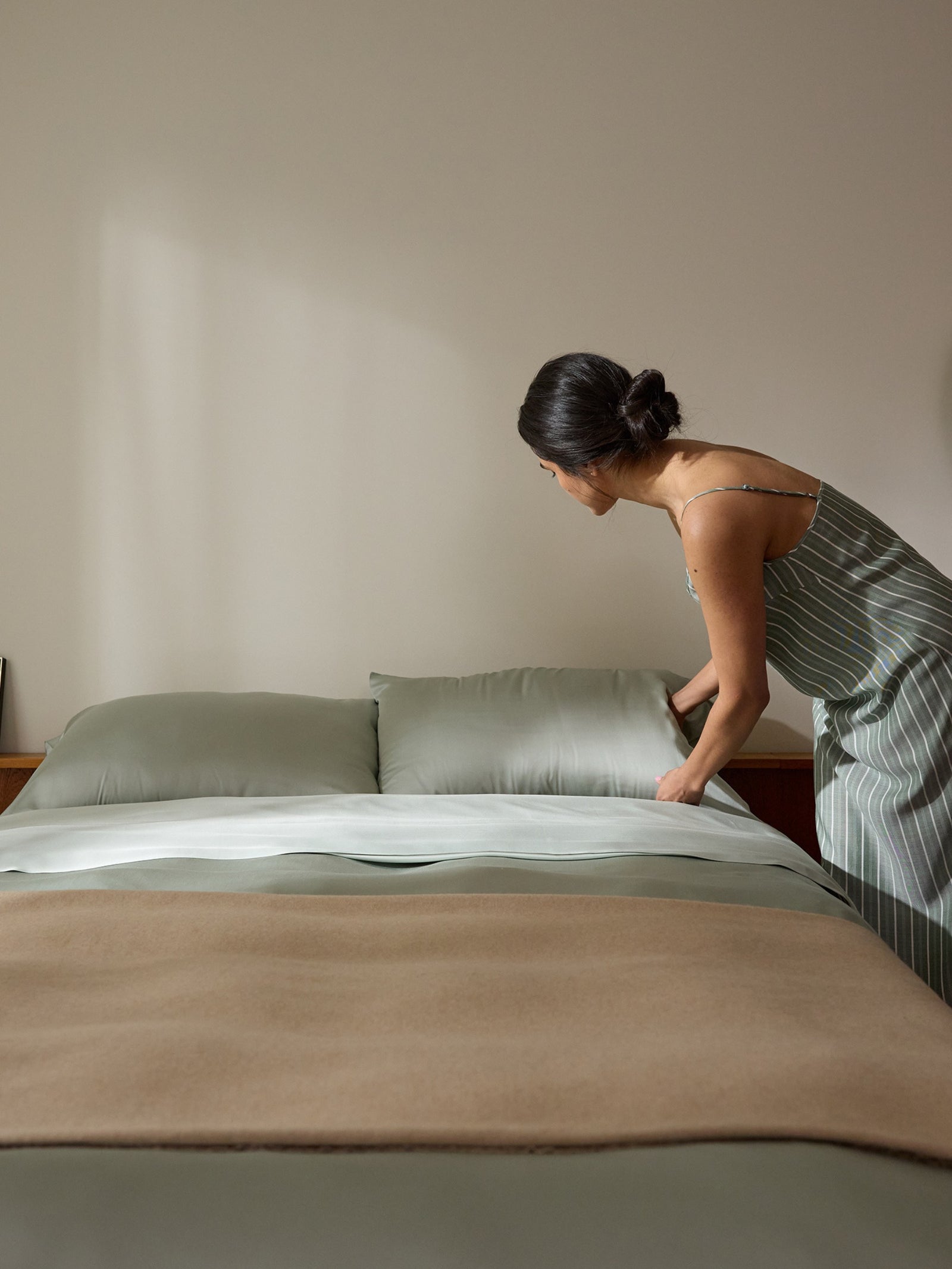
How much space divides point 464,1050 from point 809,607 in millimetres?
1148

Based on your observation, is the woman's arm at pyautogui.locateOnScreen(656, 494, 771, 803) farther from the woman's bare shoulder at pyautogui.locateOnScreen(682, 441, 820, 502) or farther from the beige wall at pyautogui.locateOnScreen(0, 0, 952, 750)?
the beige wall at pyautogui.locateOnScreen(0, 0, 952, 750)

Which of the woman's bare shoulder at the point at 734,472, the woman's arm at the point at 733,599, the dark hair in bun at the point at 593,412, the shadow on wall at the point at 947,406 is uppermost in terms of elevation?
the shadow on wall at the point at 947,406

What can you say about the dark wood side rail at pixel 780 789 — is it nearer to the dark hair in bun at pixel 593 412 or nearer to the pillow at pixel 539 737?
the pillow at pixel 539 737

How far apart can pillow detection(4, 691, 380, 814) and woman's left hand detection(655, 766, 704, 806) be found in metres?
0.70

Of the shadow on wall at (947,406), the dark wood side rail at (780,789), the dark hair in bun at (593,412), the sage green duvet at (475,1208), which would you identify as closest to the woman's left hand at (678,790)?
the dark hair in bun at (593,412)

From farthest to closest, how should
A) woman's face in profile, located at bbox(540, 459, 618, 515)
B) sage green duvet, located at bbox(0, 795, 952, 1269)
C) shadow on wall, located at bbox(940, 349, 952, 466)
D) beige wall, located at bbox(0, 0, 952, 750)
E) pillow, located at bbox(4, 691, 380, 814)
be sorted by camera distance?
shadow on wall, located at bbox(940, 349, 952, 466)
beige wall, located at bbox(0, 0, 952, 750)
pillow, located at bbox(4, 691, 380, 814)
woman's face in profile, located at bbox(540, 459, 618, 515)
sage green duvet, located at bbox(0, 795, 952, 1269)

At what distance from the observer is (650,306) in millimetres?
2811

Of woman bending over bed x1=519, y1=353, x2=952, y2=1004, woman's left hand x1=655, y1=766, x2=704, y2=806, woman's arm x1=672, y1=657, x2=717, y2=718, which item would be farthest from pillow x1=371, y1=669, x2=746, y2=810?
woman bending over bed x1=519, y1=353, x2=952, y2=1004

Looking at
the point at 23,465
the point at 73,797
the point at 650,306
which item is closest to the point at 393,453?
the point at 650,306

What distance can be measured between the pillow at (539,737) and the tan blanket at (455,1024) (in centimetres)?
84

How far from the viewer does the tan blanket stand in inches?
31.0

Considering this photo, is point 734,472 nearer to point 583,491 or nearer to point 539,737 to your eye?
point 583,491

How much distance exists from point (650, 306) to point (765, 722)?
1250 mm

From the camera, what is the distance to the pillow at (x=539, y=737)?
2189 millimetres
